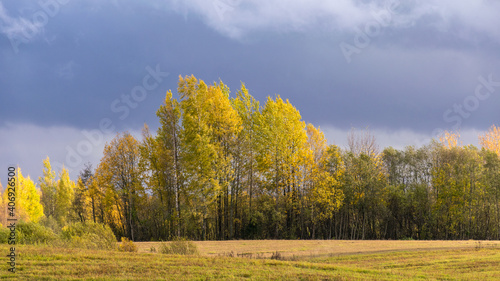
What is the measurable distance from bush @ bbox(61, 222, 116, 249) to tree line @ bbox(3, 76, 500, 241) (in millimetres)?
11430

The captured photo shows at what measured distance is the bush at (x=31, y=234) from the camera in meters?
21.3

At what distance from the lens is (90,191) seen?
40.9 meters

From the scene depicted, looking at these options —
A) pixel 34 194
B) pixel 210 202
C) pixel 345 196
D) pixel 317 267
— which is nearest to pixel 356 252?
pixel 317 267

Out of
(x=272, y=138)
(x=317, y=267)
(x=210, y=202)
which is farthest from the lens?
(x=272, y=138)

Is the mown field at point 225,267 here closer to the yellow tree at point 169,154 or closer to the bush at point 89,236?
the bush at point 89,236

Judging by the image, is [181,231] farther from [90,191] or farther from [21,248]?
[21,248]

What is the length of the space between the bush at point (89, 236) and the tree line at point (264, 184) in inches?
450

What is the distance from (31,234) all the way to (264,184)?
2037 centimetres

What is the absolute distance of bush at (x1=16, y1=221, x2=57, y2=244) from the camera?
21323 mm

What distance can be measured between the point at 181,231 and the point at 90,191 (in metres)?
12.3

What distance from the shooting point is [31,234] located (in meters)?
22.0

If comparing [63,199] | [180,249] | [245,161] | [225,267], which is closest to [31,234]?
[180,249]

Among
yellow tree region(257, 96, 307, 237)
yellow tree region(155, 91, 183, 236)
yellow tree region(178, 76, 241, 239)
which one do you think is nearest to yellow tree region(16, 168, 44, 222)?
yellow tree region(155, 91, 183, 236)

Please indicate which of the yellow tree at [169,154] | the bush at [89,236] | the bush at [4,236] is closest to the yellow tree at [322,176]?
the yellow tree at [169,154]
